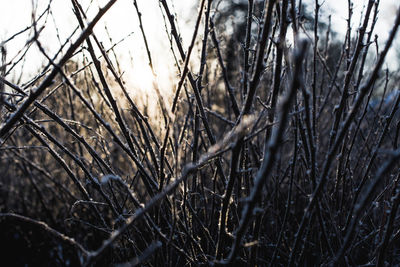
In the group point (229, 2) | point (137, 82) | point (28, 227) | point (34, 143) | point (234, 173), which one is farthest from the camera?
point (229, 2)

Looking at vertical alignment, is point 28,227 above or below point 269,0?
below

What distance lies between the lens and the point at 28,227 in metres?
2.69

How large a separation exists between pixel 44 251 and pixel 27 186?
1159 millimetres

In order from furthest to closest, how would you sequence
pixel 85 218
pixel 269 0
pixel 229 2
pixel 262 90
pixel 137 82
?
pixel 229 2
pixel 262 90
pixel 85 218
pixel 137 82
pixel 269 0

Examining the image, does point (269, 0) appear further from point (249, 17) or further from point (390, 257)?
point (390, 257)

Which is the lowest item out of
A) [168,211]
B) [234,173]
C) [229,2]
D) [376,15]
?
[168,211]

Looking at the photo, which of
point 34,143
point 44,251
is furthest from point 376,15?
point 34,143

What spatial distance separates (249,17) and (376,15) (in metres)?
0.44

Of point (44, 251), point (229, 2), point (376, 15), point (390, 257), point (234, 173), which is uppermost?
point (229, 2)

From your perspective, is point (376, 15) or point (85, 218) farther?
point (85, 218)

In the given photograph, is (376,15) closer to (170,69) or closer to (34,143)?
(170,69)

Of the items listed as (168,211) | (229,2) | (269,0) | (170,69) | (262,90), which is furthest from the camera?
(229,2)

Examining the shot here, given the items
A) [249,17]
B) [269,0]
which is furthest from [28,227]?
[269,0]

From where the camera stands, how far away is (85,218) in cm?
236
